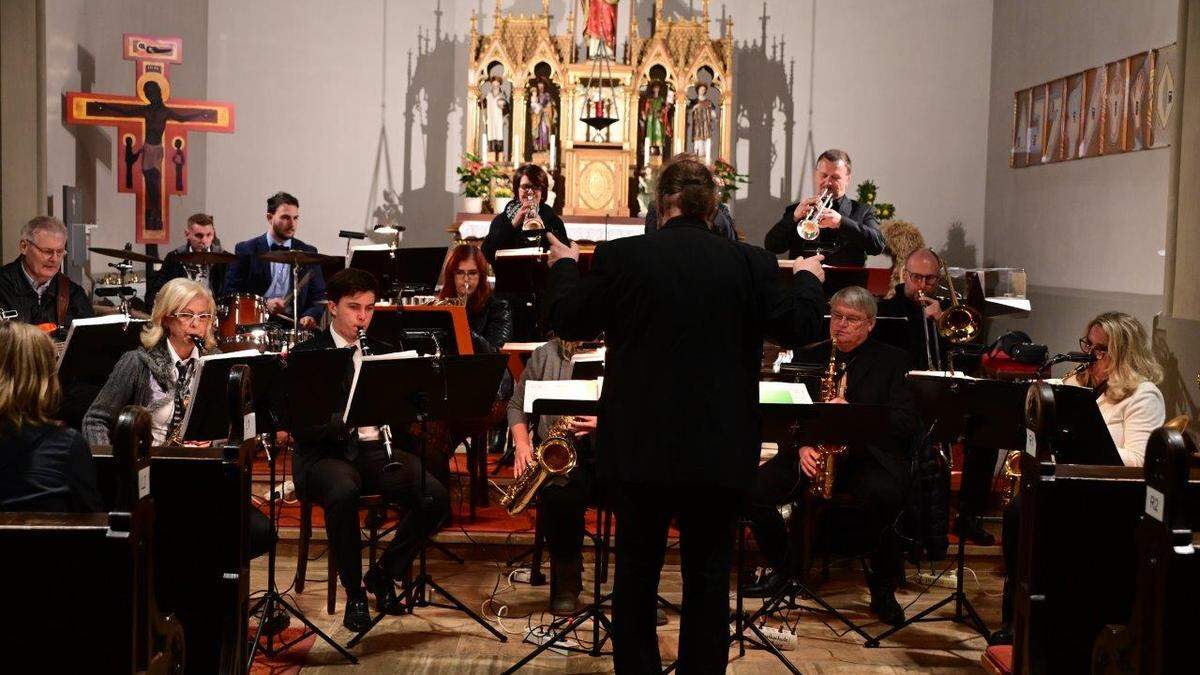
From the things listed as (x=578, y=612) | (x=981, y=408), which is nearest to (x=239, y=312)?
(x=578, y=612)

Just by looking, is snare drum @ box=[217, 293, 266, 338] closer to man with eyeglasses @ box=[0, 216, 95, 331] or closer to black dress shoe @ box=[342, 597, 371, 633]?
man with eyeglasses @ box=[0, 216, 95, 331]

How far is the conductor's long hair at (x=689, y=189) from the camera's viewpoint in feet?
11.0

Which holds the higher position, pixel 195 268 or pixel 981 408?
pixel 195 268

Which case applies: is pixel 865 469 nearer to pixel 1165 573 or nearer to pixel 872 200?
pixel 1165 573

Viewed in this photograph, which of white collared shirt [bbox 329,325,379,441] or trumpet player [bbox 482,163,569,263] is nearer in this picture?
white collared shirt [bbox 329,325,379,441]

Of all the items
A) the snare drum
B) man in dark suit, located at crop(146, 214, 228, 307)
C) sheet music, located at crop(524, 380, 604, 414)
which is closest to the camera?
sheet music, located at crop(524, 380, 604, 414)

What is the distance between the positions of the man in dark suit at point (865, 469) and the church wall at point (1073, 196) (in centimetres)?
368

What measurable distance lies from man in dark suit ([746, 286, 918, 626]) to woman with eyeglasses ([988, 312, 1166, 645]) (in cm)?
50

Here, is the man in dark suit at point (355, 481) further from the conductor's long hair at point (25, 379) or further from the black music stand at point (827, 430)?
the conductor's long hair at point (25, 379)

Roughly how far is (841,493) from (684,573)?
196cm

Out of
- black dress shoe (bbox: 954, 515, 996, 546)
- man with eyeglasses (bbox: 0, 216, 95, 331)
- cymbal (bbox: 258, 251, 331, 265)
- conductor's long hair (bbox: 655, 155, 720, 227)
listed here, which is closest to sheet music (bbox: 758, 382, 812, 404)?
conductor's long hair (bbox: 655, 155, 720, 227)

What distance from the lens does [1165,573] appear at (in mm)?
2438

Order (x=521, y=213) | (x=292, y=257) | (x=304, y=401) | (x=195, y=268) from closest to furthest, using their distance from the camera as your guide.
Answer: (x=304, y=401) < (x=521, y=213) < (x=292, y=257) < (x=195, y=268)

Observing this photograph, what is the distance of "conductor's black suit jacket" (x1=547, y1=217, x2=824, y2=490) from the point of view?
10.6 feet
